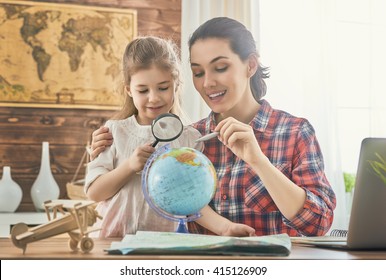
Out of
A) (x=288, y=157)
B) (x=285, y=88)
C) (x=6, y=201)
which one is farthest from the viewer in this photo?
(x=285, y=88)

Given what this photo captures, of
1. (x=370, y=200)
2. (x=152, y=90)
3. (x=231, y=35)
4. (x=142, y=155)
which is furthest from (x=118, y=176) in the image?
(x=370, y=200)

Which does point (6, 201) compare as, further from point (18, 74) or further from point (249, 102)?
point (249, 102)

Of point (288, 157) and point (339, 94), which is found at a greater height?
point (339, 94)

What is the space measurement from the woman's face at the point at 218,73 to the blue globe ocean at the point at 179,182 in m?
0.75

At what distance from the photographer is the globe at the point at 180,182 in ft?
4.53

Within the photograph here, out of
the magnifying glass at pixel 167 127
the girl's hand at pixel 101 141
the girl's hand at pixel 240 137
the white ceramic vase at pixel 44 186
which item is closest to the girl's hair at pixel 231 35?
the girl's hand at pixel 101 141

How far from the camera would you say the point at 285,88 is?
384cm

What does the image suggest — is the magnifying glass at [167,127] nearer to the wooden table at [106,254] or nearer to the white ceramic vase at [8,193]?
the wooden table at [106,254]

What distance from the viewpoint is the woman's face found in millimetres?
2141

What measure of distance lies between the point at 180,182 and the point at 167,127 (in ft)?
0.80

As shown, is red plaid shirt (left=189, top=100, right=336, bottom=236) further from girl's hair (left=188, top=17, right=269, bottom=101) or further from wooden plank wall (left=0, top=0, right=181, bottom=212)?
wooden plank wall (left=0, top=0, right=181, bottom=212)
